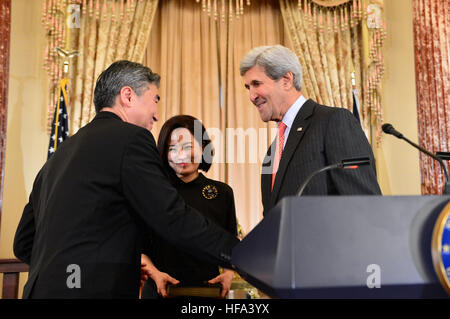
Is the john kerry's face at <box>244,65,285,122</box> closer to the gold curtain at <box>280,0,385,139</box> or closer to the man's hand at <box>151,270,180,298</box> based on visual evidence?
the man's hand at <box>151,270,180,298</box>

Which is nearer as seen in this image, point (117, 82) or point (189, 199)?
point (117, 82)

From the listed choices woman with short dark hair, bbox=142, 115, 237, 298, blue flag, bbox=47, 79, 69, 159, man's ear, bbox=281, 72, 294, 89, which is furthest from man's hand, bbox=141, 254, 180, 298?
blue flag, bbox=47, 79, 69, 159

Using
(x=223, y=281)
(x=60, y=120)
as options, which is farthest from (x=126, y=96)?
(x=60, y=120)

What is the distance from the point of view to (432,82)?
532 cm

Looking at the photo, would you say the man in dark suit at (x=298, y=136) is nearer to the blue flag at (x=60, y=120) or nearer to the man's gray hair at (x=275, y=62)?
the man's gray hair at (x=275, y=62)

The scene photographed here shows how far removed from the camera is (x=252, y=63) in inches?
91.4

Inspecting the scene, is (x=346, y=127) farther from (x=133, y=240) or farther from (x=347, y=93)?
(x=347, y=93)

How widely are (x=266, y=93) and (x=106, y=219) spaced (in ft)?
3.40

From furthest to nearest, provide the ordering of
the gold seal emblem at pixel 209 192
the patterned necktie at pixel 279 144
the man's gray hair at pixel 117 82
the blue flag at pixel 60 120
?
the blue flag at pixel 60 120 < the gold seal emblem at pixel 209 192 < the patterned necktie at pixel 279 144 < the man's gray hair at pixel 117 82

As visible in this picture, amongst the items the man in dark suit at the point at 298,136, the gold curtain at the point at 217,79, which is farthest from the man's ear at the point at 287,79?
the gold curtain at the point at 217,79

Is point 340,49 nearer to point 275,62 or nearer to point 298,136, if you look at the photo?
point 275,62

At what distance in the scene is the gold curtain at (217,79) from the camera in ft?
17.4

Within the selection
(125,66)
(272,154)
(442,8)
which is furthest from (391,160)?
(125,66)

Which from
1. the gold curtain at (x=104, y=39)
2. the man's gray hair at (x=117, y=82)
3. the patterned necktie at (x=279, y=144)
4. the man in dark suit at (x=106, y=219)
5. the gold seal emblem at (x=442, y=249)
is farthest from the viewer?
the gold curtain at (x=104, y=39)
